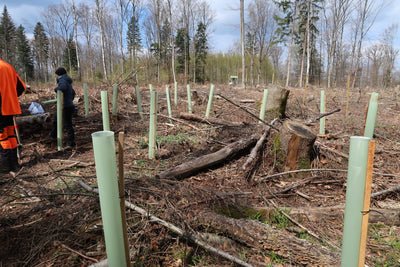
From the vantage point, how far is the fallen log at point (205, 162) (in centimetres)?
358

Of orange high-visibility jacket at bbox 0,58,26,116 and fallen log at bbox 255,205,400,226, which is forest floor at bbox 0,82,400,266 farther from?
orange high-visibility jacket at bbox 0,58,26,116

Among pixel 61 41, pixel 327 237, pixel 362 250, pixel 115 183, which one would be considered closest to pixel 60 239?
pixel 115 183

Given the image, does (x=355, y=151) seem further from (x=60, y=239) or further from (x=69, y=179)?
(x=69, y=179)

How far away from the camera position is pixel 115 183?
1.30 metres

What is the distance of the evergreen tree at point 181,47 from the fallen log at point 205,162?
30301mm

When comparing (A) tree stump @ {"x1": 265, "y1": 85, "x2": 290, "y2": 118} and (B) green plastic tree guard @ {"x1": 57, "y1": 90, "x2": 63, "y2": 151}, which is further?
(A) tree stump @ {"x1": 265, "y1": 85, "x2": 290, "y2": 118}

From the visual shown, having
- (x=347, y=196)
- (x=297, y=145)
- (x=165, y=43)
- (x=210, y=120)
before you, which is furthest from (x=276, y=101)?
(x=165, y=43)

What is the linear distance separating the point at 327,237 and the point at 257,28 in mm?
33408

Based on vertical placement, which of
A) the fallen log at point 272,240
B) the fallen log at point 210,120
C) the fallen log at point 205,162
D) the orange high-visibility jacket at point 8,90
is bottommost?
the fallen log at point 272,240

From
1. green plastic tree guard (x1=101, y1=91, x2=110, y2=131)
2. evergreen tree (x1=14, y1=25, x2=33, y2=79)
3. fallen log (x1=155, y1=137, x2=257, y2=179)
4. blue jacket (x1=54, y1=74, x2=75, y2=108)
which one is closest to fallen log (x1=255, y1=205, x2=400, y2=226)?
fallen log (x1=155, y1=137, x2=257, y2=179)

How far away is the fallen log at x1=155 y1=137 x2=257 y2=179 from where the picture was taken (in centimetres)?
358

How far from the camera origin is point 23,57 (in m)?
36.9

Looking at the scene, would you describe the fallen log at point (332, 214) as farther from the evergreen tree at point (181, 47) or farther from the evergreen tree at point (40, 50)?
the evergreen tree at point (40, 50)

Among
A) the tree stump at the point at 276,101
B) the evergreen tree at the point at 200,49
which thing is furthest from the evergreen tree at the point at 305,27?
the tree stump at the point at 276,101
